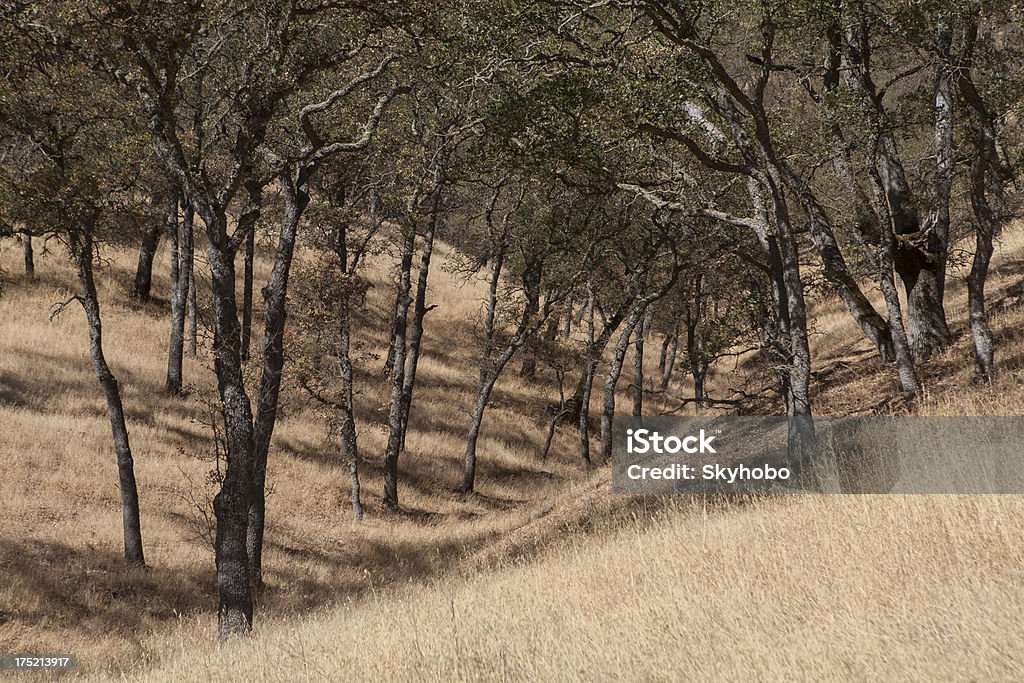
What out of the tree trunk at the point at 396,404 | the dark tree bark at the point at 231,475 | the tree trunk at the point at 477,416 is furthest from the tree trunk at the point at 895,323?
the tree trunk at the point at 396,404

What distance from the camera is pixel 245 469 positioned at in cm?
1237

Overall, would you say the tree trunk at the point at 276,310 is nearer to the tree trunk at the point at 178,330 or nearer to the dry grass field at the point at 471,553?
the dry grass field at the point at 471,553

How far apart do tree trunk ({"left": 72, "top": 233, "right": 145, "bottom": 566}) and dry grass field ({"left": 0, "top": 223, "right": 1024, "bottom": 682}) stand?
667 millimetres

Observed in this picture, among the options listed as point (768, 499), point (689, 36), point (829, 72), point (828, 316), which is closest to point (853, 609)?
point (768, 499)

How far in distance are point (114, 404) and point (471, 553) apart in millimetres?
7917

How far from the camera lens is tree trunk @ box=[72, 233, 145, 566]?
16.6m

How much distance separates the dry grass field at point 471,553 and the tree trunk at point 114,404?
67 cm

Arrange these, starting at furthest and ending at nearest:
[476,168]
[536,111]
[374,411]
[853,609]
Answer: [374,411] → [476,168] → [536,111] → [853,609]

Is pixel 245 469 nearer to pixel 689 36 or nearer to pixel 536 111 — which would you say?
pixel 536 111

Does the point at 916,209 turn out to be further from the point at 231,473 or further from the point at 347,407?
the point at 231,473

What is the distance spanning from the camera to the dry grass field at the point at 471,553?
675cm

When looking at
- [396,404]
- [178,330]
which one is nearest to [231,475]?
[396,404]

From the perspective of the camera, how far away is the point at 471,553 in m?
19.5

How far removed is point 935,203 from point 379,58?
11.2m
